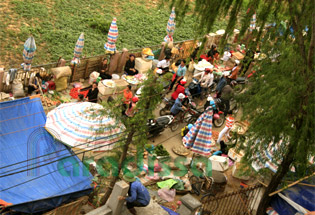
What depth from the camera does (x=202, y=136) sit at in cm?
1265

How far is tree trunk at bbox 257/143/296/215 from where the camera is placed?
9.23m

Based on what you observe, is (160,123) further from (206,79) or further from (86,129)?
(206,79)

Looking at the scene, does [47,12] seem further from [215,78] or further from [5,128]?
[5,128]

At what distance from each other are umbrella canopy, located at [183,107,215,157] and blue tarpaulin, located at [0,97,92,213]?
3.62 metres

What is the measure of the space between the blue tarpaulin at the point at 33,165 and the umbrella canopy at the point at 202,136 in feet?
11.9

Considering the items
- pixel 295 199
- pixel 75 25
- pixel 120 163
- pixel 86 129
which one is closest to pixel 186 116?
pixel 86 129

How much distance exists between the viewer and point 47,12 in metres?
21.9

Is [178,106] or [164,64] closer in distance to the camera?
[178,106]

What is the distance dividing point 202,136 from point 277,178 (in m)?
3.12

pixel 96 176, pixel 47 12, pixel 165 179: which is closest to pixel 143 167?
pixel 165 179

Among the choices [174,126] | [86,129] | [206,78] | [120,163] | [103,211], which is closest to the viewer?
[103,211]

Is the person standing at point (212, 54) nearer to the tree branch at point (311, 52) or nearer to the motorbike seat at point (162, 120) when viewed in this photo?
the motorbike seat at point (162, 120)

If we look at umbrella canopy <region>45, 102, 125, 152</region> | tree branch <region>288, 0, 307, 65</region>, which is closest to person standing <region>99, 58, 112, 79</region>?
umbrella canopy <region>45, 102, 125, 152</region>

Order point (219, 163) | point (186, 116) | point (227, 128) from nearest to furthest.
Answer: point (219, 163)
point (227, 128)
point (186, 116)
